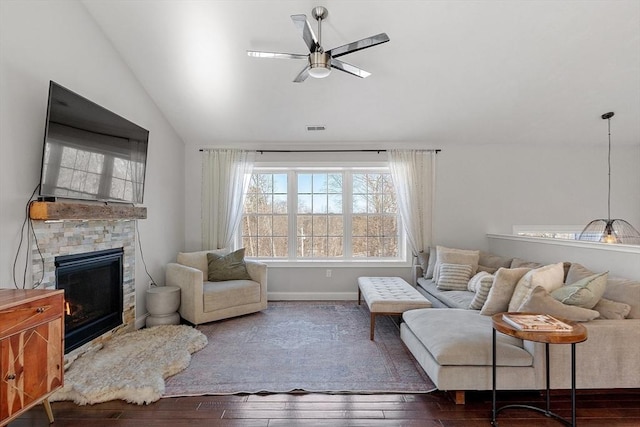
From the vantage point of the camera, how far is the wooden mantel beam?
2.38 m

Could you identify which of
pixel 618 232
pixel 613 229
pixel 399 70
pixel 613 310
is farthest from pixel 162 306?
pixel 618 232

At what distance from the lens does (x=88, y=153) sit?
2.78 meters

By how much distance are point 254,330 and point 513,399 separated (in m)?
2.54

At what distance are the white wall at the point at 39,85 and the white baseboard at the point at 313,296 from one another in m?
1.82

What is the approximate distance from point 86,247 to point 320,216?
3081 millimetres

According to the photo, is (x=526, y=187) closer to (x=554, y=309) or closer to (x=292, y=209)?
(x=554, y=309)

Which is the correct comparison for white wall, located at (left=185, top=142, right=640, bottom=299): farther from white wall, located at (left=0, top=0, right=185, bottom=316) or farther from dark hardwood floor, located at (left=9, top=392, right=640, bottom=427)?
dark hardwood floor, located at (left=9, top=392, right=640, bottom=427)

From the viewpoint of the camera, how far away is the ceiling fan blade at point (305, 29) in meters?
2.25

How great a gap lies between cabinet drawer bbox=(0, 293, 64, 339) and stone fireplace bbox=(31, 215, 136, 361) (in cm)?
70

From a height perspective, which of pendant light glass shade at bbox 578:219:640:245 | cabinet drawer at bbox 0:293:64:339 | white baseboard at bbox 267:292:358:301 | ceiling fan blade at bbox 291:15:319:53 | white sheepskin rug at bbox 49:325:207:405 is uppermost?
ceiling fan blade at bbox 291:15:319:53

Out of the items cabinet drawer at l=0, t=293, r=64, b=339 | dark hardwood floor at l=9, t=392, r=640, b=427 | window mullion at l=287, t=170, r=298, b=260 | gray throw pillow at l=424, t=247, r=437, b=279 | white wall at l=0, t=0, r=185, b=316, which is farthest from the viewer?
window mullion at l=287, t=170, r=298, b=260

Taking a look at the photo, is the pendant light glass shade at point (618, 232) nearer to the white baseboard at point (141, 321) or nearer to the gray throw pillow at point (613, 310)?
the gray throw pillow at point (613, 310)

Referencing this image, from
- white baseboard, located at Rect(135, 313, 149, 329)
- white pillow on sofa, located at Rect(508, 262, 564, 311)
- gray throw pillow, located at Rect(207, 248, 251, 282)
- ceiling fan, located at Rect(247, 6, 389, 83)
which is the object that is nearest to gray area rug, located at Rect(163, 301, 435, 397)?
gray throw pillow, located at Rect(207, 248, 251, 282)

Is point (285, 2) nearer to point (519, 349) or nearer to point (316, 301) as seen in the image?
point (519, 349)
